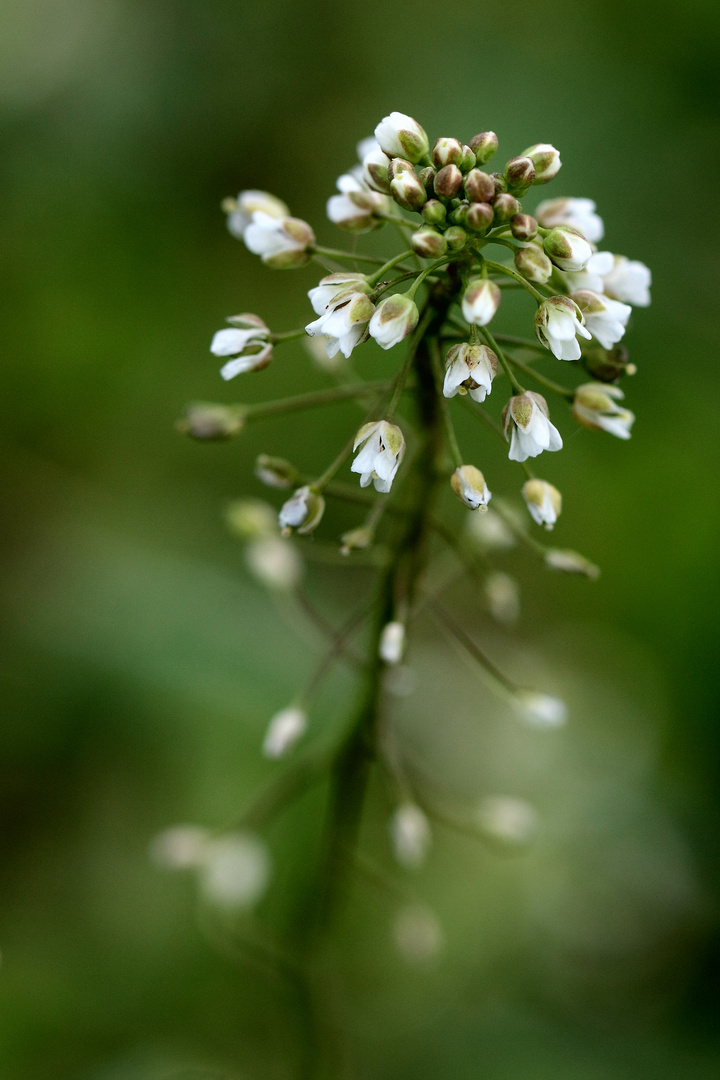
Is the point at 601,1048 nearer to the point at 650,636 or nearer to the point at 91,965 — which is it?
the point at 650,636

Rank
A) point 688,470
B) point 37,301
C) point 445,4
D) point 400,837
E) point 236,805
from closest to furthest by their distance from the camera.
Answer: point 400,837, point 236,805, point 688,470, point 37,301, point 445,4

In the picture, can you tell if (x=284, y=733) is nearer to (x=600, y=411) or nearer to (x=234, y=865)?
(x=234, y=865)

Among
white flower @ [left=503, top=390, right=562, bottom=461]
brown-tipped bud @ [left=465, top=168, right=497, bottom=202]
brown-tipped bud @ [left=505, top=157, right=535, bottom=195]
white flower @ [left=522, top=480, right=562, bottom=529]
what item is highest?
brown-tipped bud @ [left=505, top=157, right=535, bottom=195]

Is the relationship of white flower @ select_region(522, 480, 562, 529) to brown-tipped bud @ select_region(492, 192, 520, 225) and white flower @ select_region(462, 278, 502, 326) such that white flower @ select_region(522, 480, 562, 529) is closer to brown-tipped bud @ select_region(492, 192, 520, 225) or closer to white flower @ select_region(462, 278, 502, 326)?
white flower @ select_region(462, 278, 502, 326)


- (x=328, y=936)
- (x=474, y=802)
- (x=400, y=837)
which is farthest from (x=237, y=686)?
(x=400, y=837)

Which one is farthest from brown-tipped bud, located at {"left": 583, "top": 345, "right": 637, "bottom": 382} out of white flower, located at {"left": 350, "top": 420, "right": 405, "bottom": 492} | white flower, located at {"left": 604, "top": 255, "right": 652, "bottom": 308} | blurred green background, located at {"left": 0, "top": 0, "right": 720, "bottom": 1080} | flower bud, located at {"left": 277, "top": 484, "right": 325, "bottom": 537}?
blurred green background, located at {"left": 0, "top": 0, "right": 720, "bottom": 1080}

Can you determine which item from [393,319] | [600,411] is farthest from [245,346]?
[600,411]

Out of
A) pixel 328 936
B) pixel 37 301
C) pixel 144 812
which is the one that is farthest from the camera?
pixel 37 301
